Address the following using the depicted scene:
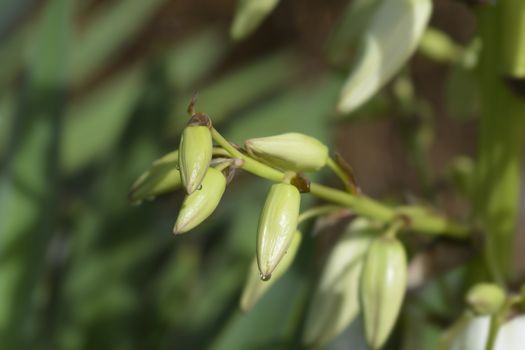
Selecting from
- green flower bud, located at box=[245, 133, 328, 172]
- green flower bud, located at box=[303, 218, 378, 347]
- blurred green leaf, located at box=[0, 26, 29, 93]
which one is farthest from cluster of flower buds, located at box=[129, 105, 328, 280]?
blurred green leaf, located at box=[0, 26, 29, 93]

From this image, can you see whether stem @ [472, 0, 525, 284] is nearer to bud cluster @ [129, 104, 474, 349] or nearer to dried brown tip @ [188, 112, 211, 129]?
bud cluster @ [129, 104, 474, 349]

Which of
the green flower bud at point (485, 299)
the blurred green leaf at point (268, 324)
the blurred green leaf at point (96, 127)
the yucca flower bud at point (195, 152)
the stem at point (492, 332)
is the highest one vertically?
the yucca flower bud at point (195, 152)

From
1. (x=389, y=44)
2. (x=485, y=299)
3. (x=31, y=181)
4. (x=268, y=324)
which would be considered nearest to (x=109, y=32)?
(x=31, y=181)

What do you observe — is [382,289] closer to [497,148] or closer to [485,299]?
[485,299]

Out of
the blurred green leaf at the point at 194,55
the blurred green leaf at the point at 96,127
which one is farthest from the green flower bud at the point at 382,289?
the blurred green leaf at the point at 194,55

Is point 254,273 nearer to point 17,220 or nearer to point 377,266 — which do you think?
point 377,266

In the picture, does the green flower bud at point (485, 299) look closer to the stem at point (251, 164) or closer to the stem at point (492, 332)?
the stem at point (492, 332)
